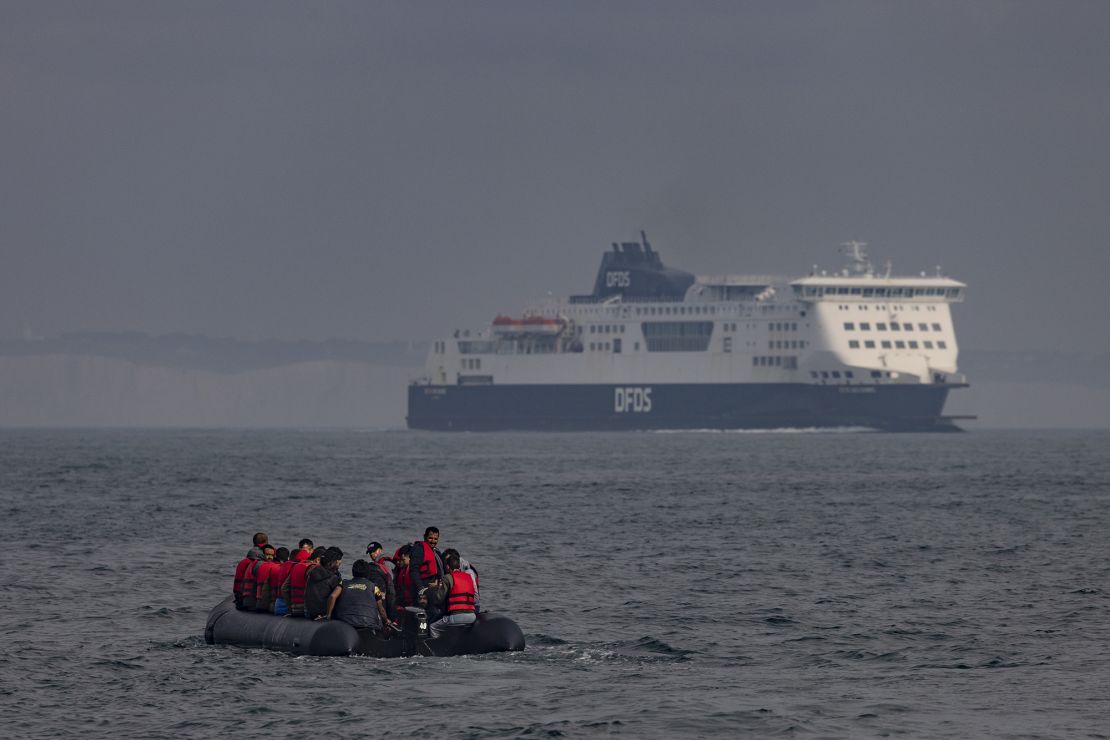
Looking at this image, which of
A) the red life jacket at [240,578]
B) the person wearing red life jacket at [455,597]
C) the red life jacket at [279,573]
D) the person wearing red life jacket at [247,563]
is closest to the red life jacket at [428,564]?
the person wearing red life jacket at [455,597]

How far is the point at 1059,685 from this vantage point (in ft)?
77.6

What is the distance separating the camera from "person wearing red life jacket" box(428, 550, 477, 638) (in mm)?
24484

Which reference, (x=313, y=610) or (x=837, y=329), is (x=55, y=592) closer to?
(x=313, y=610)

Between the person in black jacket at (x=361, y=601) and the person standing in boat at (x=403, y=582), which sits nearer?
the person in black jacket at (x=361, y=601)

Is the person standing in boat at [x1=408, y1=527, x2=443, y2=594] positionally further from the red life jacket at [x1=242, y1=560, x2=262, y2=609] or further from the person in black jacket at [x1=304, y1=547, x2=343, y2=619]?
the red life jacket at [x1=242, y1=560, x2=262, y2=609]

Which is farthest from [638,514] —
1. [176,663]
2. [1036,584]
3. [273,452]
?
[273,452]

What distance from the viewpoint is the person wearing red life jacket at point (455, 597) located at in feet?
80.3

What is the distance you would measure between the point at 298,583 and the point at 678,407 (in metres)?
112

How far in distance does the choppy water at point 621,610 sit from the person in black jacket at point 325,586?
72 centimetres

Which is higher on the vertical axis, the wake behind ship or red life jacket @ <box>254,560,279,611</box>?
the wake behind ship

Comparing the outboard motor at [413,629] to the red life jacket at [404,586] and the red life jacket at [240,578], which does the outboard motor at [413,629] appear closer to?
the red life jacket at [404,586]

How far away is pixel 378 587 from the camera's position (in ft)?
81.1

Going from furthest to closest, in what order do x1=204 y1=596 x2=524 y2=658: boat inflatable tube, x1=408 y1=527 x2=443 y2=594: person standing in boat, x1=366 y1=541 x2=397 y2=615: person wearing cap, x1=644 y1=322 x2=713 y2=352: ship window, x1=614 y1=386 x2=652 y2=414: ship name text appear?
x1=614 y1=386 x2=652 y2=414: ship name text, x1=644 y1=322 x2=713 y2=352: ship window, x1=408 y1=527 x2=443 y2=594: person standing in boat, x1=366 y1=541 x2=397 y2=615: person wearing cap, x1=204 y1=596 x2=524 y2=658: boat inflatable tube

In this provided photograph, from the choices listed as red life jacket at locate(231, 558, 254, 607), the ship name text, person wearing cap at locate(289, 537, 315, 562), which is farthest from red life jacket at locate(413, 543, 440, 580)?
the ship name text
